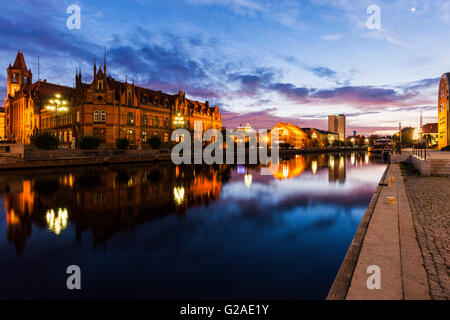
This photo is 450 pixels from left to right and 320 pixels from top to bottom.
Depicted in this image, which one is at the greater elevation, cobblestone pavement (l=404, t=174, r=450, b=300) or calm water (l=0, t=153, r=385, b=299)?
cobblestone pavement (l=404, t=174, r=450, b=300)

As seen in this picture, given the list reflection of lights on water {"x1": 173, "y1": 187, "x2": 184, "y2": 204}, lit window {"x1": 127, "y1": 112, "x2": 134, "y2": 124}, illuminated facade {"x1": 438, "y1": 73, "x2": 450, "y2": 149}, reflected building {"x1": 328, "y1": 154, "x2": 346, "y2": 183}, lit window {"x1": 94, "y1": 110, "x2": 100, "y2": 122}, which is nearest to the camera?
reflection of lights on water {"x1": 173, "y1": 187, "x2": 184, "y2": 204}

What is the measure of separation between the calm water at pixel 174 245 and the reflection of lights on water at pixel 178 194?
242 mm

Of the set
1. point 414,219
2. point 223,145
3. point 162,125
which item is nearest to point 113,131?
point 162,125

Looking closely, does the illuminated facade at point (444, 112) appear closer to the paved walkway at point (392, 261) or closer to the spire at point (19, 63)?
the paved walkway at point (392, 261)

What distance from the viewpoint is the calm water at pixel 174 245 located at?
17.9ft

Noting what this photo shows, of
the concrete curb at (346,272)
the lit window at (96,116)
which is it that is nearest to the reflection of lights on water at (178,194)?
the concrete curb at (346,272)

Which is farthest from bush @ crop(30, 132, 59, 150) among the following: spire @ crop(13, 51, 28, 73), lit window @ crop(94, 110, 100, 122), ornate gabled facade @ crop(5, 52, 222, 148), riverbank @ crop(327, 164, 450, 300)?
spire @ crop(13, 51, 28, 73)

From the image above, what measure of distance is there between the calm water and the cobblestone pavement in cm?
190

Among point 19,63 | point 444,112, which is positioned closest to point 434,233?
point 444,112

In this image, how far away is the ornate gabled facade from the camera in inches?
2137

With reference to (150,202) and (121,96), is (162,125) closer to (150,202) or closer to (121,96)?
(121,96)

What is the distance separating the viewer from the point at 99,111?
178 feet

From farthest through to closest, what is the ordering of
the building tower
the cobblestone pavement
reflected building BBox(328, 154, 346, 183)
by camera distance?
the building tower < reflected building BBox(328, 154, 346, 183) < the cobblestone pavement

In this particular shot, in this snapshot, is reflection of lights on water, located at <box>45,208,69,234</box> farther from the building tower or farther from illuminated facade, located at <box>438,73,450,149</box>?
the building tower
